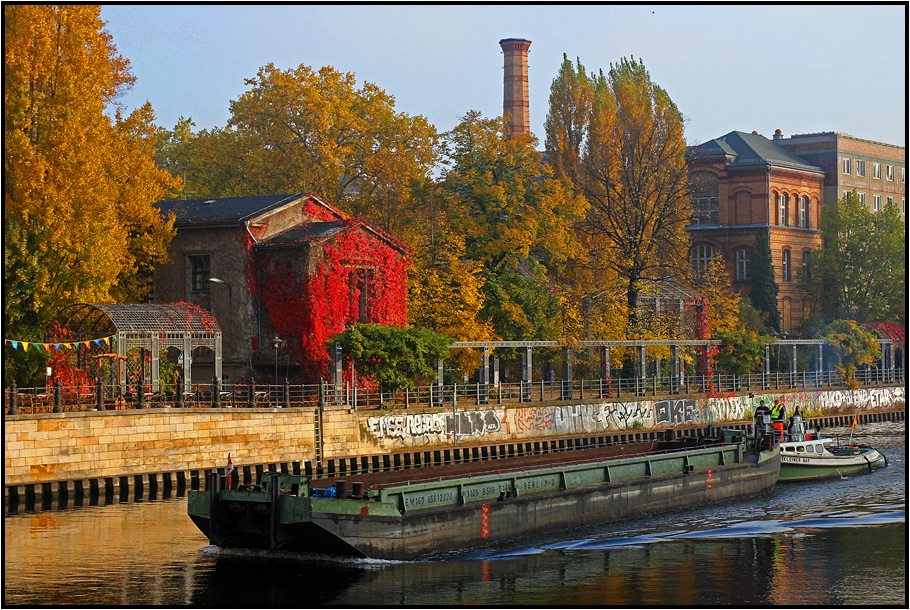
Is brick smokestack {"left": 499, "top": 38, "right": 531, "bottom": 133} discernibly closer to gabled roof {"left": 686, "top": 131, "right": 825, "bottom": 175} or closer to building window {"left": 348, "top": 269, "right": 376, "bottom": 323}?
gabled roof {"left": 686, "top": 131, "right": 825, "bottom": 175}

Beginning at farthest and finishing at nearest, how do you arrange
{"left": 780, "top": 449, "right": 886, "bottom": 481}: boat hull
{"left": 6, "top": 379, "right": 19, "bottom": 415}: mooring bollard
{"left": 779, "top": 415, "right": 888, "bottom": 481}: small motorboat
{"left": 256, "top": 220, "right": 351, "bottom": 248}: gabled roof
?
{"left": 256, "top": 220, "right": 351, "bottom": 248}: gabled roof < {"left": 779, "top": 415, "right": 888, "bottom": 481}: small motorboat < {"left": 780, "top": 449, "right": 886, "bottom": 481}: boat hull < {"left": 6, "top": 379, "right": 19, "bottom": 415}: mooring bollard

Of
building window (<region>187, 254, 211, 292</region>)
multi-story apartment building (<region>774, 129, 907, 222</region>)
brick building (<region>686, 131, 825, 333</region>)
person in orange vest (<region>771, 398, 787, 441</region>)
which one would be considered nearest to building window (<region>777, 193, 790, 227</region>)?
brick building (<region>686, 131, 825, 333</region>)

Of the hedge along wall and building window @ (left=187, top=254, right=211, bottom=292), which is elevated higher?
building window @ (left=187, top=254, right=211, bottom=292)

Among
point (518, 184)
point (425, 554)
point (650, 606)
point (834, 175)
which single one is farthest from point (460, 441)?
point (834, 175)

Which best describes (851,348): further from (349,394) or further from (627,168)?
(349,394)

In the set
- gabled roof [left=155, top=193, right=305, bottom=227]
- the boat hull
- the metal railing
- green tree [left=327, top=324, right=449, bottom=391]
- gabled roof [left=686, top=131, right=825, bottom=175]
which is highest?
gabled roof [left=686, top=131, right=825, bottom=175]

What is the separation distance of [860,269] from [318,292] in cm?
5767

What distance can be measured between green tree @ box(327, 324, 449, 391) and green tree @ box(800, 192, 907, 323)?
54.5m

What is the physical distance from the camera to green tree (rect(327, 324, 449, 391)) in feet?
178

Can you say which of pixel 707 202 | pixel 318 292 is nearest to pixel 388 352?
pixel 318 292

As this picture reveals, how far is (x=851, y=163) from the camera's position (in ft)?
385

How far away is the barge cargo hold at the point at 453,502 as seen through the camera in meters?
30.5

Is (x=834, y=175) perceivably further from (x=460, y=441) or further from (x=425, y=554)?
(x=425, y=554)

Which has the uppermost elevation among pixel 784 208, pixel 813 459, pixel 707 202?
pixel 707 202
